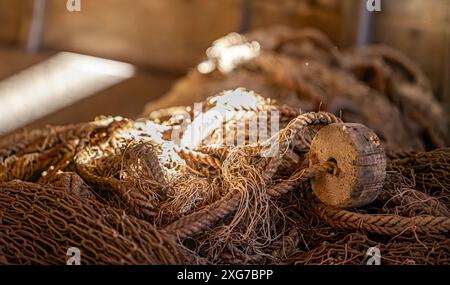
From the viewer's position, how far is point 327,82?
8.92ft

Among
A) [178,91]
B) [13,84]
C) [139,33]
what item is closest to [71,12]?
[139,33]

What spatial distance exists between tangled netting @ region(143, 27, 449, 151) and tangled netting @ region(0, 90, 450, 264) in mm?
921

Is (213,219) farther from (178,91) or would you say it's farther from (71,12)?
(71,12)

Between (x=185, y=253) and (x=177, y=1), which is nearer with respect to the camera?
(x=185, y=253)

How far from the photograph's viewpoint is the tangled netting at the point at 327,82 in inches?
101

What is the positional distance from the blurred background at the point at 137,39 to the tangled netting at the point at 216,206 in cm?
188

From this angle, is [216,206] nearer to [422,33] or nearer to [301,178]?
[301,178]

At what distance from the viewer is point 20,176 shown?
159 cm

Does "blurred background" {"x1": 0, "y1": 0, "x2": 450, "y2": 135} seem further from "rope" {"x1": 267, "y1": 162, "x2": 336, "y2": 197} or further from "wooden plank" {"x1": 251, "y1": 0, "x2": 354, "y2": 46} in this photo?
"rope" {"x1": 267, "y1": 162, "x2": 336, "y2": 197}

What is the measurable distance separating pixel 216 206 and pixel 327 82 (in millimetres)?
1509

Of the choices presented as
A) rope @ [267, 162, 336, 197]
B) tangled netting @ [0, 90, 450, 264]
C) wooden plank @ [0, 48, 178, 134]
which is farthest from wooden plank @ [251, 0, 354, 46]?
rope @ [267, 162, 336, 197]

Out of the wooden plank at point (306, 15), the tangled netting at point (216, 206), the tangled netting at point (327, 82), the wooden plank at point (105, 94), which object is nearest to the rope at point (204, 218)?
the tangled netting at point (216, 206)

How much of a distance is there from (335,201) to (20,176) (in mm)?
680

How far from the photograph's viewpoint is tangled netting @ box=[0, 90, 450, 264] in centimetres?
120
